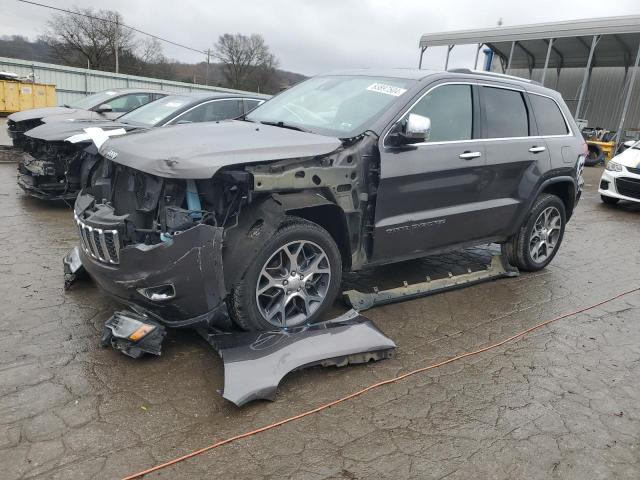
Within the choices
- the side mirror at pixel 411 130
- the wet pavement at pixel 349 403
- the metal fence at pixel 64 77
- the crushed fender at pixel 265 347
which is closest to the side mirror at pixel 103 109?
the wet pavement at pixel 349 403

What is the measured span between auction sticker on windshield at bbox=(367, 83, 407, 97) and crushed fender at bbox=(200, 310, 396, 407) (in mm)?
1830

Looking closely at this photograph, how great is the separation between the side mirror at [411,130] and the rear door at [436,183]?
0.08m

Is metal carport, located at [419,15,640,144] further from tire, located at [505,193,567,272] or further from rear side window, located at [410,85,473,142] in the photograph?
rear side window, located at [410,85,473,142]

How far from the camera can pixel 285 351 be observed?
3.18 m

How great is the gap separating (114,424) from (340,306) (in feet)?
6.92

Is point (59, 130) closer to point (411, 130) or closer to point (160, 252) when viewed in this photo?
point (160, 252)

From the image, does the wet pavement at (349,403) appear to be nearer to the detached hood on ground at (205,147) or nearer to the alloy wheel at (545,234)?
the alloy wheel at (545,234)

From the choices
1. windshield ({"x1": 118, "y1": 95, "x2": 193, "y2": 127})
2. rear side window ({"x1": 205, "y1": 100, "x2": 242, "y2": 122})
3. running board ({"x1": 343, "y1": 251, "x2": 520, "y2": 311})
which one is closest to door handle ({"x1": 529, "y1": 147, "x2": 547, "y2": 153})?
running board ({"x1": 343, "y1": 251, "x2": 520, "y2": 311})

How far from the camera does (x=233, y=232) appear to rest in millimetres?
3191

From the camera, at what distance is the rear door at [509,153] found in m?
4.68

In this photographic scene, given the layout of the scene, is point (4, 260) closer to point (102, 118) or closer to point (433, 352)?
point (102, 118)

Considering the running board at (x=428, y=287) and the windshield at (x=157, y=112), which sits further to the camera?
the windshield at (x=157, y=112)

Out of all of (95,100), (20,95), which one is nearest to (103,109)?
(95,100)

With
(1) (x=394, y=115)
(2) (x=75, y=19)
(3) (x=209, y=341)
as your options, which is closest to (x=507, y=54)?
(1) (x=394, y=115)
